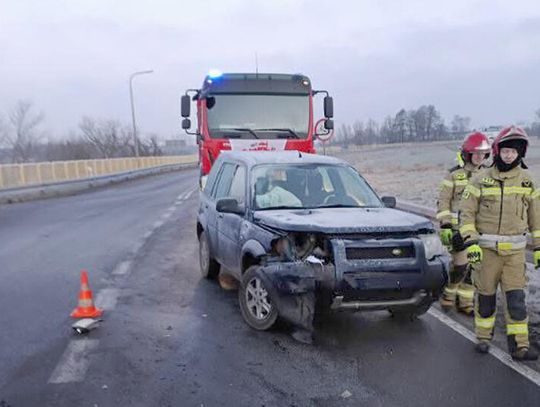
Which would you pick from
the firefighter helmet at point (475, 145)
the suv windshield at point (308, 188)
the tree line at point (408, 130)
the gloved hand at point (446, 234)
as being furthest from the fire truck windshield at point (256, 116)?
the tree line at point (408, 130)

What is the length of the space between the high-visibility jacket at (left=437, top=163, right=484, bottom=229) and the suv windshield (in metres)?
0.67

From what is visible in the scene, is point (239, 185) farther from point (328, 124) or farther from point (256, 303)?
point (328, 124)

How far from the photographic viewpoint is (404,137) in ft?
385

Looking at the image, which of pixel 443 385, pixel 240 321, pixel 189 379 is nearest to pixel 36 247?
pixel 240 321

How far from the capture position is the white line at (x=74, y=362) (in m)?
4.07

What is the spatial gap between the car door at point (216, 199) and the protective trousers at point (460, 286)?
2.66 metres

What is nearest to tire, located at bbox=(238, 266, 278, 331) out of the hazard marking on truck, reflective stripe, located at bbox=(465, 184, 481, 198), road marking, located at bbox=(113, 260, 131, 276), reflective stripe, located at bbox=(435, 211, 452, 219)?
reflective stripe, located at bbox=(465, 184, 481, 198)

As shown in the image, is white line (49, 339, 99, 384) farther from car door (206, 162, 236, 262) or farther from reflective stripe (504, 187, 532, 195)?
reflective stripe (504, 187, 532, 195)

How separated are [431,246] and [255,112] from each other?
27.7 feet

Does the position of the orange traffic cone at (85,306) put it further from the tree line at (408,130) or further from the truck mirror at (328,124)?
the tree line at (408,130)

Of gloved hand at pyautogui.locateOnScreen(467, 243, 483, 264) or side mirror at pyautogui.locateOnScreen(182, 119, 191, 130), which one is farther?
side mirror at pyautogui.locateOnScreen(182, 119, 191, 130)

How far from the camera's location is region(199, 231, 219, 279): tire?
708cm

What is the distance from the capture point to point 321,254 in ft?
15.7

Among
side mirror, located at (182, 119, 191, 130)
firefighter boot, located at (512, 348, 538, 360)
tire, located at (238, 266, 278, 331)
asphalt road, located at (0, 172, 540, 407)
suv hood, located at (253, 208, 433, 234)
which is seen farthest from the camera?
side mirror, located at (182, 119, 191, 130)
